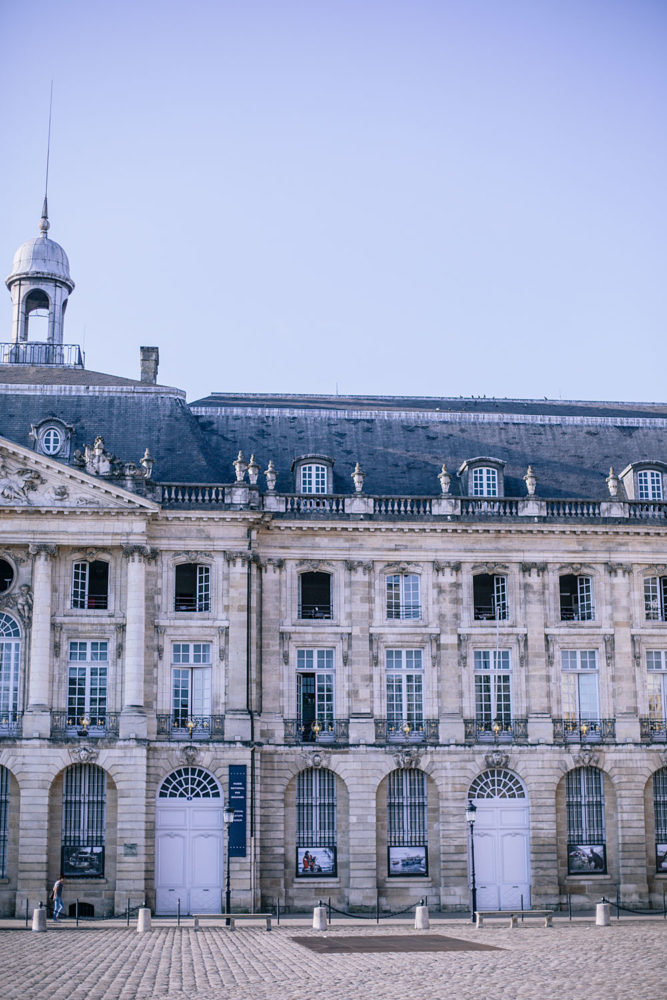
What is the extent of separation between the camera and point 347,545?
55.6 metres

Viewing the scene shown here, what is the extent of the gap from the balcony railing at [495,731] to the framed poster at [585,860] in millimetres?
4377

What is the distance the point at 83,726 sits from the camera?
2045 inches

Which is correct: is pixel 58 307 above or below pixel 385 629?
above

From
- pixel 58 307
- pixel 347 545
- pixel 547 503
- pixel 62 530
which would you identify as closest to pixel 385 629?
pixel 347 545

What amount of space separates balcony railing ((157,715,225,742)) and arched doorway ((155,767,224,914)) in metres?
1.15

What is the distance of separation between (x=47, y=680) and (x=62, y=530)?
5.28 meters

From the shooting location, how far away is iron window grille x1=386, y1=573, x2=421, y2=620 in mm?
55625

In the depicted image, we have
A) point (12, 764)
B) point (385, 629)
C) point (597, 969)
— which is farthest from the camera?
point (385, 629)

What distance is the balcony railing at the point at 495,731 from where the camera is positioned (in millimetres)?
54625

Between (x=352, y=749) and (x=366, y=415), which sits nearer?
(x=352, y=749)

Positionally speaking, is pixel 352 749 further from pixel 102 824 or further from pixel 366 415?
pixel 366 415

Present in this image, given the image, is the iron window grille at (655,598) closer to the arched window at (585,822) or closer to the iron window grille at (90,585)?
the arched window at (585,822)

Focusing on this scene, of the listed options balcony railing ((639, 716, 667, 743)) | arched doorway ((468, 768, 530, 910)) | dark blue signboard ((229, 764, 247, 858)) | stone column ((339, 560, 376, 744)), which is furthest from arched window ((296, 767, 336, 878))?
balcony railing ((639, 716, 667, 743))

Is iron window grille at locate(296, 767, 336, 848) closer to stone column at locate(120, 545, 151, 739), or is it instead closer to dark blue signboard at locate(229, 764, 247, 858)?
dark blue signboard at locate(229, 764, 247, 858)
